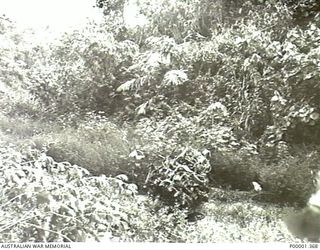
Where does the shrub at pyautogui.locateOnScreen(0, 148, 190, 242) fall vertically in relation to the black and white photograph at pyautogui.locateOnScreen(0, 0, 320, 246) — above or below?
below

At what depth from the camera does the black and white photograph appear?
1514 millimetres

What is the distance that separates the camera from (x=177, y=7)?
1586 millimetres

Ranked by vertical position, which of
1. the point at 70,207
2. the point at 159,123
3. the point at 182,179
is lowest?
the point at 70,207

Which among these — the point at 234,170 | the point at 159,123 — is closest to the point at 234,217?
the point at 234,170

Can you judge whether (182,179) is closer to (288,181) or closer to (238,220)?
(238,220)

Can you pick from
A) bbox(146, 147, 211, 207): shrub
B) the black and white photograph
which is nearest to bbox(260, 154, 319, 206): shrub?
the black and white photograph

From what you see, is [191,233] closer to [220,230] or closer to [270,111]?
[220,230]

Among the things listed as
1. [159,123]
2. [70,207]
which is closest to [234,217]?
[159,123]

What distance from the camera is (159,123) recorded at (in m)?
1.56

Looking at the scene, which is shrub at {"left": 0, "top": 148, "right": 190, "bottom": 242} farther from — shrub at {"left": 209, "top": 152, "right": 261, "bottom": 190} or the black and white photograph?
shrub at {"left": 209, "top": 152, "right": 261, "bottom": 190}

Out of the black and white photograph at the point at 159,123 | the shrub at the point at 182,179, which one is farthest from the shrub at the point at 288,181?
the shrub at the point at 182,179

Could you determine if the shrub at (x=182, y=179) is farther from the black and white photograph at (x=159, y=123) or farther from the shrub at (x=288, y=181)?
the shrub at (x=288, y=181)

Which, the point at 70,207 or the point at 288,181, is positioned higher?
the point at 288,181

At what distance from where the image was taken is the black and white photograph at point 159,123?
1.51 m
